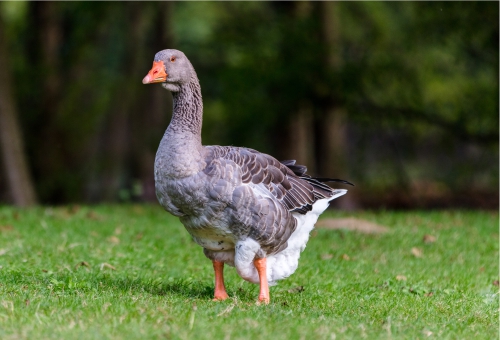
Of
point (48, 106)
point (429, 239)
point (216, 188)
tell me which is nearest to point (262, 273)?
point (216, 188)

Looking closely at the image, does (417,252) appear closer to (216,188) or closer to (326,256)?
(326,256)

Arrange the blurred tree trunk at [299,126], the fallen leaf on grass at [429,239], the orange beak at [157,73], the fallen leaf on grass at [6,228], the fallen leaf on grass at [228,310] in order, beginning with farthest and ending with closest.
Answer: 1. the blurred tree trunk at [299,126]
2. the fallen leaf on grass at [429,239]
3. the fallen leaf on grass at [6,228]
4. the orange beak at [157,73]
5. the fallen leaf on grass at [228,310]

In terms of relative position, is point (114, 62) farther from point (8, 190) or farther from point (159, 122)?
point (8, 190)

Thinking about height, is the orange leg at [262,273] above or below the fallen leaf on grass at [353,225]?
above

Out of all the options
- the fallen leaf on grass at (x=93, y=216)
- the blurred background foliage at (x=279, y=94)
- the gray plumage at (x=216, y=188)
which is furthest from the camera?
the blurred background foliage at (x=279, y=94)

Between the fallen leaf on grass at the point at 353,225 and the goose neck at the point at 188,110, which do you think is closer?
Result: the goose neck at the point at 188,110

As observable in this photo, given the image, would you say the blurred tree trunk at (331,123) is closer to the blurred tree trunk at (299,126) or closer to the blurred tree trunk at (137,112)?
the blurred tree trunk at (299,126)

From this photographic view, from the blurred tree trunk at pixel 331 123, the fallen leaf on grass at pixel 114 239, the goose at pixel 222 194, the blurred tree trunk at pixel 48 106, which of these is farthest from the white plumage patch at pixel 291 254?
the blurred tree trunk at pixel 48 106

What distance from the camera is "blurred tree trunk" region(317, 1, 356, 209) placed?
14709 mm

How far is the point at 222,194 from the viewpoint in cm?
545

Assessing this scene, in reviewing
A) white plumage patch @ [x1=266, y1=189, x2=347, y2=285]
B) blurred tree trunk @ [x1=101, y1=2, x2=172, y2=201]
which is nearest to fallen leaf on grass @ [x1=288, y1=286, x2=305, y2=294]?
white plumage patch @ [x1=266, y1=189, x2=347, y2=285]

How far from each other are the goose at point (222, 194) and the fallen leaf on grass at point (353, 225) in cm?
389

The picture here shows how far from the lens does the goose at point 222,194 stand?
547cm

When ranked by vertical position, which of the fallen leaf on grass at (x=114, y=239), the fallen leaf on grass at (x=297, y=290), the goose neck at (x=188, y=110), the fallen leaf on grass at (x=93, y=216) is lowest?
the fallen leaf on grass at (x=93, y=216)
